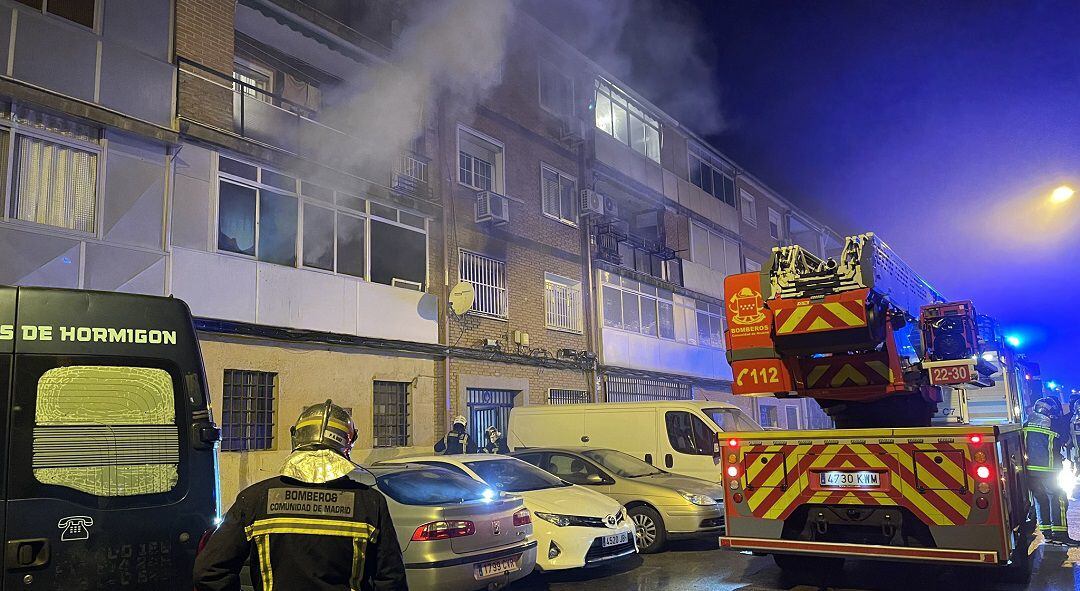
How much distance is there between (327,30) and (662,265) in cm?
1235

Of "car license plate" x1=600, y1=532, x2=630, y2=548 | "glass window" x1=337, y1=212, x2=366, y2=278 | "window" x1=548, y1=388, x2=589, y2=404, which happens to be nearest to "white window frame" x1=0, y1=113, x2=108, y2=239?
"glass window" x1=337, y1=212, x2=366, y2=278

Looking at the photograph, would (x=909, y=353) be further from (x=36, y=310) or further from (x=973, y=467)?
(x=36, y=310)

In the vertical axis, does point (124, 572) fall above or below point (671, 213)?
below

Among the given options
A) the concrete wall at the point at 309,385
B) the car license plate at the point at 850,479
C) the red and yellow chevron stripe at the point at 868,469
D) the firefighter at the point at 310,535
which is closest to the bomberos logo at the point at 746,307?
the red and yellow chevron stripe at the point at 868,469

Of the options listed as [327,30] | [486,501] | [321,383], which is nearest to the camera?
[486,501]

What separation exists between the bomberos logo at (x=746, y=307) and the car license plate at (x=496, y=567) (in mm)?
2830

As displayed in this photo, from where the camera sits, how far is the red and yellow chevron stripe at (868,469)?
20.4 ft

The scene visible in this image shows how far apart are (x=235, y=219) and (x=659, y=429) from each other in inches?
277

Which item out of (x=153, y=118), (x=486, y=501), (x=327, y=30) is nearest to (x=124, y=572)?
(x=486, y=501)

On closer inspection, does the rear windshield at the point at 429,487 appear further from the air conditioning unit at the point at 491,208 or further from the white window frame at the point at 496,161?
the white window frame at the point at 496,161

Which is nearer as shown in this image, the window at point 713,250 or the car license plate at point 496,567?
the car license plate at point 496,567

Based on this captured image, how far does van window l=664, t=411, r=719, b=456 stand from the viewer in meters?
11.6

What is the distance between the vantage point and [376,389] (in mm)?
13617

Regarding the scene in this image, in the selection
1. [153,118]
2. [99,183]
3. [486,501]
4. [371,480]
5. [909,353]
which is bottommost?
[486,501]
